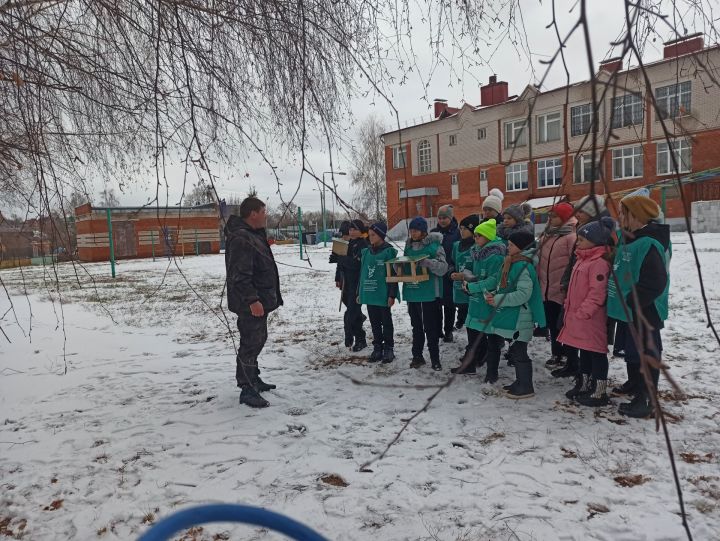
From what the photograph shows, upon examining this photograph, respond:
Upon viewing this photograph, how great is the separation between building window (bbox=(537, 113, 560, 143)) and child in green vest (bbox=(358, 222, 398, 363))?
85.0 ft

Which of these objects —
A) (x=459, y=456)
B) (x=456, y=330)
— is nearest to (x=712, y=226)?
(x=456, y=330)

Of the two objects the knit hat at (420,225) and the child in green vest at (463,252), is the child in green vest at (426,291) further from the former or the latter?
the child in green vest at (463,252)

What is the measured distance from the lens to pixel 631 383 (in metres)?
4.07

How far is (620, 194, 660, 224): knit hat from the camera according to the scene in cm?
357

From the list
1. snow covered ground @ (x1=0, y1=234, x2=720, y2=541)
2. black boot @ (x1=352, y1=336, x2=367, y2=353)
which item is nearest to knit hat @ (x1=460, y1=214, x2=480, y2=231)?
snow covered ground @ (x1=0, y1=234, x2=720, y2=541)

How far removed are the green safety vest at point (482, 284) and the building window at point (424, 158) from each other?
102ft

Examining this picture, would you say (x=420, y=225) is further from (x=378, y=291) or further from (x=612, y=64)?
(x=612, y=64)

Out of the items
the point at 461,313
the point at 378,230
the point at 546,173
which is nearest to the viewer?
the point at 378,230

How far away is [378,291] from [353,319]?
0.81m

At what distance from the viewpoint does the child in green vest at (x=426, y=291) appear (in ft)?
16.3

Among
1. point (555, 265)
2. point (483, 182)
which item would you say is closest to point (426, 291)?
point (555, 265)

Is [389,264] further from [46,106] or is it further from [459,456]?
[46,106]

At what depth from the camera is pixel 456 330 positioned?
22.0ft

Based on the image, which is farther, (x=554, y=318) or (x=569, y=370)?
(x=554, y=318)
